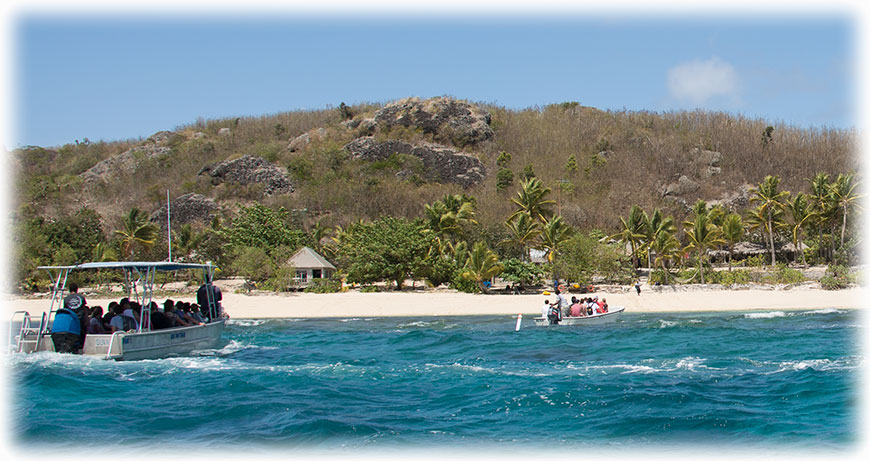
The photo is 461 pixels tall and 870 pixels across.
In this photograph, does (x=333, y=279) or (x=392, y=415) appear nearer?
(x=392, y=415)

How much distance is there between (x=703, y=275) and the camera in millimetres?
41500

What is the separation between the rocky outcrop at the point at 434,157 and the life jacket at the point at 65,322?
66.5m

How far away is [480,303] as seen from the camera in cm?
3475

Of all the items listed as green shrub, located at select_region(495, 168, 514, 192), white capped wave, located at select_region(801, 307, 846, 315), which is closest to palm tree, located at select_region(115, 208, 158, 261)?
green shrub, located at select_region(495, 168, 514, 192)

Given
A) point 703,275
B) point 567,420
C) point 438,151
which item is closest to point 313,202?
point 438,151

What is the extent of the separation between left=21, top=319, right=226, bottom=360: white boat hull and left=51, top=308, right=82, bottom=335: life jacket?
0.35 meters

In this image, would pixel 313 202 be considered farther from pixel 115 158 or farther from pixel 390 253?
pixel 115 158

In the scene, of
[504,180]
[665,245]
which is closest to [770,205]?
[665,245]

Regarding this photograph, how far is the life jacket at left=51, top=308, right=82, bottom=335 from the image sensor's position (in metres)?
17.2

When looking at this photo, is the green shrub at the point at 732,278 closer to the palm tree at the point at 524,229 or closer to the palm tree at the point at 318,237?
the palm tree at the point at 524,229

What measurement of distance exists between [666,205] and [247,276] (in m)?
46.0

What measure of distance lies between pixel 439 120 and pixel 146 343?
7949 centimetres

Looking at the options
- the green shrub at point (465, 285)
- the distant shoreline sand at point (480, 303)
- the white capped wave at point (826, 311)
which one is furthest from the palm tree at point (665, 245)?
the green shrub at point (465, 285)

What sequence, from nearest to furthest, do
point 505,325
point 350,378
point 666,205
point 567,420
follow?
point 567,420 < point 350,378 < point 505,325 < point 666,205
